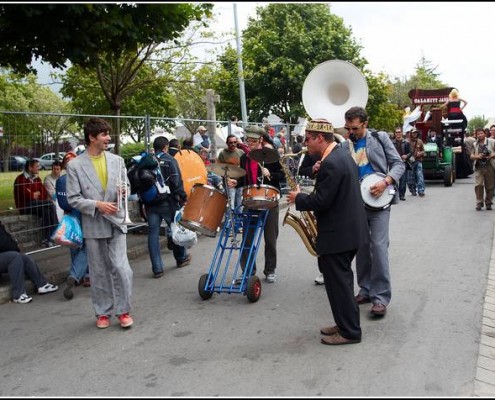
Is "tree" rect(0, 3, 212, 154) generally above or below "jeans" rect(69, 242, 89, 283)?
above

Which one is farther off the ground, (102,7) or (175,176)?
(102,7)

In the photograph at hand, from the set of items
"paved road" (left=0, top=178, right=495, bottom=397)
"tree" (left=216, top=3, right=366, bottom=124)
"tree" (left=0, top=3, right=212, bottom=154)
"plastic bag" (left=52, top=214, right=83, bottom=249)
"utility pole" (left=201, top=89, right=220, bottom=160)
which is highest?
"tree" (left=216, top=3, right=366, bottom=124)

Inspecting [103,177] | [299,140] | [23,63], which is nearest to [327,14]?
[299,140]

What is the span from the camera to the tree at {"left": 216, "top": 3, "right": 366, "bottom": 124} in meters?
26.3

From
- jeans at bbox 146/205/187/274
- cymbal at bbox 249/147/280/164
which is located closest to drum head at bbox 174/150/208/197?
jeans at bbox 146/205/187/274

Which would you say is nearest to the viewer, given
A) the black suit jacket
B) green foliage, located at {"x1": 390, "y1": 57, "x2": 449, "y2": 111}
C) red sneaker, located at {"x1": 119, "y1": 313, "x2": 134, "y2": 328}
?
the black suit jacket

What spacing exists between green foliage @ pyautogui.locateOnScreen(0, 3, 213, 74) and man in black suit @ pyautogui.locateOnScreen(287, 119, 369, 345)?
107 inches

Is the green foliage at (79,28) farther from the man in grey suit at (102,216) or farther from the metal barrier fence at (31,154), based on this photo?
the man in grey suit at (102,216)

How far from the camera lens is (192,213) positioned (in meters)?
5.86

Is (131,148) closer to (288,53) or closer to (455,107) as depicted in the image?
(455,107)

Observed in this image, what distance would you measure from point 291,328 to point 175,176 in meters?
3.11

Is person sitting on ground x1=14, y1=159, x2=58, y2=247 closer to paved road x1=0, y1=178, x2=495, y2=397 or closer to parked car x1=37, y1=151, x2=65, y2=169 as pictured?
parked car x1=37, y1=151, x2=65, y2=169

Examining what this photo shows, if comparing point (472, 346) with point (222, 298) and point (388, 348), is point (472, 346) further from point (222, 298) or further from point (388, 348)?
point (222, 298)

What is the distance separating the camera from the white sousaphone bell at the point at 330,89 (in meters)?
8.10
